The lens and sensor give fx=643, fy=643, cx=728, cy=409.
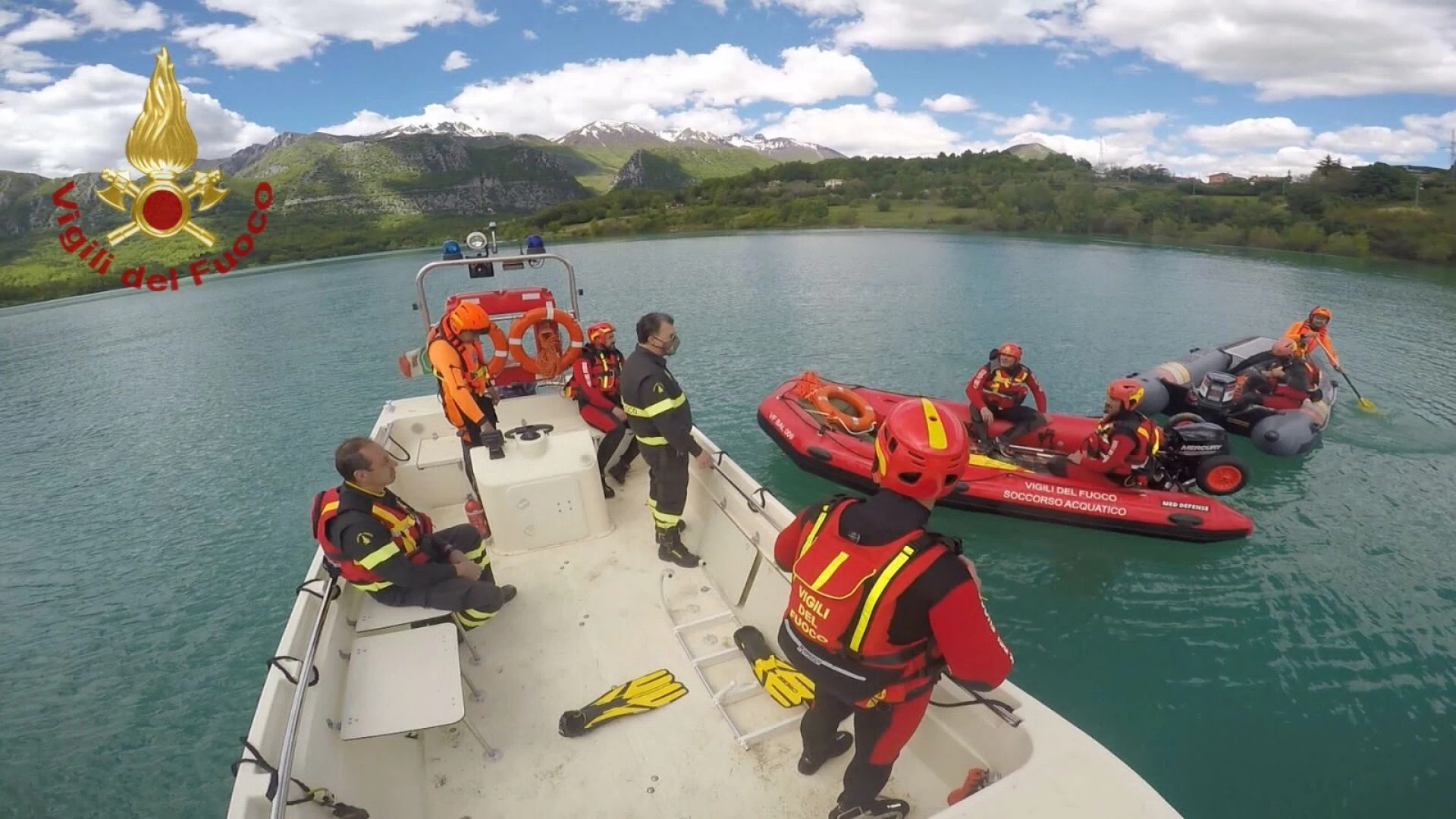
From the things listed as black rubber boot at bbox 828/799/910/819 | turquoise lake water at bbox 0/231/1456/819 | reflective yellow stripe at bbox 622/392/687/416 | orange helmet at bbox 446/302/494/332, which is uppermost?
orange helmet at bbox 446/302/494/332

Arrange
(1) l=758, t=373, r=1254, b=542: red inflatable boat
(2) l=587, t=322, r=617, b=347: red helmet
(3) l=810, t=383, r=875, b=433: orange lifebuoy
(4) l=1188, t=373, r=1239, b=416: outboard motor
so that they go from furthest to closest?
1. (4) l=1188, t=373, r=1239, b=416: outboard motor
2. (3) l=810, t=383, r=875, b=433: orange lifebuoy
3. (1) l=758, t=373, r=1254, b=542: red inflatable boat
4. (2) l=587, t=322, r=617, b=347: red helmet

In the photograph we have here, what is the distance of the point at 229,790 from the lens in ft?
12.7

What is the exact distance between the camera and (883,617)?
1619mm

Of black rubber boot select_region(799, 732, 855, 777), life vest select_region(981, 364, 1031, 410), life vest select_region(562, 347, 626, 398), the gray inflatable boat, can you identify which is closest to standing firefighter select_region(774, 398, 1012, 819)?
black rubber boot select_region(799, 732, 855, 777)

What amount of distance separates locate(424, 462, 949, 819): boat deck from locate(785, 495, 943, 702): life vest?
0.87m

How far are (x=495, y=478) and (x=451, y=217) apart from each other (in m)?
90.9

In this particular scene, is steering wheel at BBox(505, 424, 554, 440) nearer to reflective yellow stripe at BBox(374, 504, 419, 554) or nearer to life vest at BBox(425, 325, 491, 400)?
life vest at BBox(425, 325, 491, 400)

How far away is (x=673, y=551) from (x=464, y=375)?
1.70 meters

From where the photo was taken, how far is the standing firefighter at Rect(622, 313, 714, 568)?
3.43 m

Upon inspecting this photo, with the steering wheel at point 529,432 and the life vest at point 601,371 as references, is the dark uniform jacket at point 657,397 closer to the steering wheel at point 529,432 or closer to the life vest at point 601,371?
the steering wheel at point 529,432

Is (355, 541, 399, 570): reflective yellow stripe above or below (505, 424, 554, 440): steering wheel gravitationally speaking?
below

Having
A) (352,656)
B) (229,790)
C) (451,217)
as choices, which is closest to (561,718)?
(352,656)

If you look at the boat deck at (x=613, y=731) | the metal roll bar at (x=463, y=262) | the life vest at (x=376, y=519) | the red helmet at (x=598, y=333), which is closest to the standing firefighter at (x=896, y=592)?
the boat deck at (x=613, y=731)

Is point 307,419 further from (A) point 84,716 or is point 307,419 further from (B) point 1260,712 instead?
(B) point 1260,712
